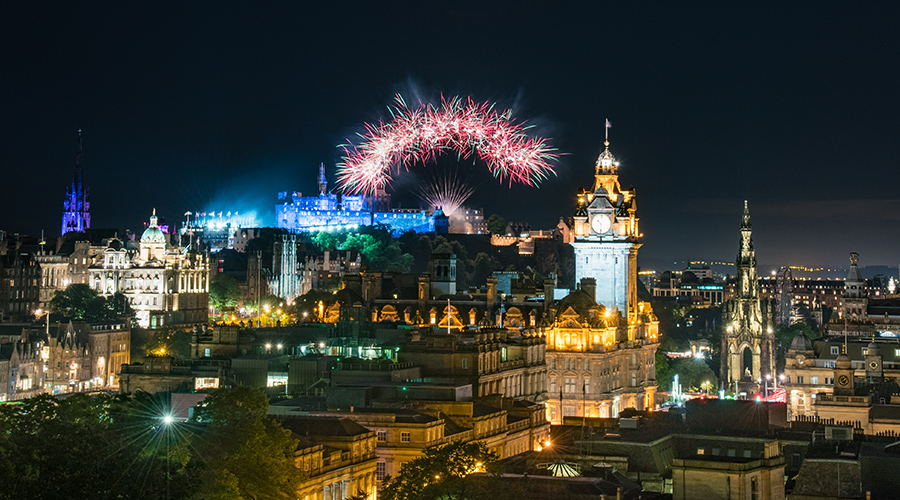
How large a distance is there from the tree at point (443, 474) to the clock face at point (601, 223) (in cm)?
7544

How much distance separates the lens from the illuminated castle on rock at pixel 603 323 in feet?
411

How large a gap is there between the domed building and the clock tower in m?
64.3

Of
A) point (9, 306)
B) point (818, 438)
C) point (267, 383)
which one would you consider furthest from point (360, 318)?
point (9, 306)

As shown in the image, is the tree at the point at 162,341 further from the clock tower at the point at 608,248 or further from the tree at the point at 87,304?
the clock tower at the point at 608,248

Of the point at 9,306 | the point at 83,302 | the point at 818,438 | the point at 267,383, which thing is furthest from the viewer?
the point at 9,306

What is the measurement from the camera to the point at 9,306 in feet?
644

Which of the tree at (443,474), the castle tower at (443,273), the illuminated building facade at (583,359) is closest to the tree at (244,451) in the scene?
the tree at (443,474)

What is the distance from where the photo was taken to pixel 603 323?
127000mm

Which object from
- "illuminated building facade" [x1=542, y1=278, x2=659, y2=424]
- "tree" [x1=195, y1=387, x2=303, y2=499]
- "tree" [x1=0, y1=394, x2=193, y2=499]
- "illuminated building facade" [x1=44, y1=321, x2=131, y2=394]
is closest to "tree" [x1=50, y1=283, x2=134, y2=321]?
"illuminated building facade" [x1=44, y1=321, x2=131, y2=394]

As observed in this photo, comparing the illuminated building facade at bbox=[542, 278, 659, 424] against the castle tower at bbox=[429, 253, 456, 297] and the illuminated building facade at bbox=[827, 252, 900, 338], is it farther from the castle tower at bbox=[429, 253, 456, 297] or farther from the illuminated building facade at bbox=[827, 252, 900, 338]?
the illuminated building facade at bbox=[827, 252, 900, 338]

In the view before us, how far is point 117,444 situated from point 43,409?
5220 millimetres

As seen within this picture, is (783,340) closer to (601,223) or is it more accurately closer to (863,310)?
(863,310)

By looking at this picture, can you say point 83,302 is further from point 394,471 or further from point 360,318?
point 394,471

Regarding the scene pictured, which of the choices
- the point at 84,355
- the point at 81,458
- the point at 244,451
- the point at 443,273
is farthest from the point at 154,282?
the point at 81,458
